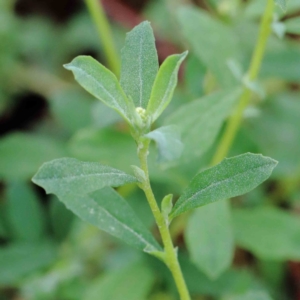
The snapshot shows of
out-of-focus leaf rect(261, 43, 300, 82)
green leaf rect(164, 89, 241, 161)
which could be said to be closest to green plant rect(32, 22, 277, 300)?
green leaf rect(164, 89, 241, 161)

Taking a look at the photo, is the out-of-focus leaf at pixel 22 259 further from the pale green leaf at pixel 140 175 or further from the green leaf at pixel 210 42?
the pale green leaf at pixel 140 175

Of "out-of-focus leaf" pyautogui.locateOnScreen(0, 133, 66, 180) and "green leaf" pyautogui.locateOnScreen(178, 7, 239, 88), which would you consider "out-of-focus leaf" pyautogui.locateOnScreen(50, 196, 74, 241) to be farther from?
"green leaf" pyautogui.locateOnScreen(178, 7, 239, 88)

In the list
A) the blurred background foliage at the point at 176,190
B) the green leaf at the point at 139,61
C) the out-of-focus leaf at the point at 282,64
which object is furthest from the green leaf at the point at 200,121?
the out-of-focus leaf at the point at 282,64

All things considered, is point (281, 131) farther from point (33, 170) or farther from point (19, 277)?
point (19, 277)

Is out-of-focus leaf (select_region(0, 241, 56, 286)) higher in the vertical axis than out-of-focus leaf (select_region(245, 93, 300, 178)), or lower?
lower

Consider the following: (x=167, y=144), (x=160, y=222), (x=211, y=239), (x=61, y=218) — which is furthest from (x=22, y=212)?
(x=167, y=144)

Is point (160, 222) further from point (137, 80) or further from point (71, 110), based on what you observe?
point (71, 110)
